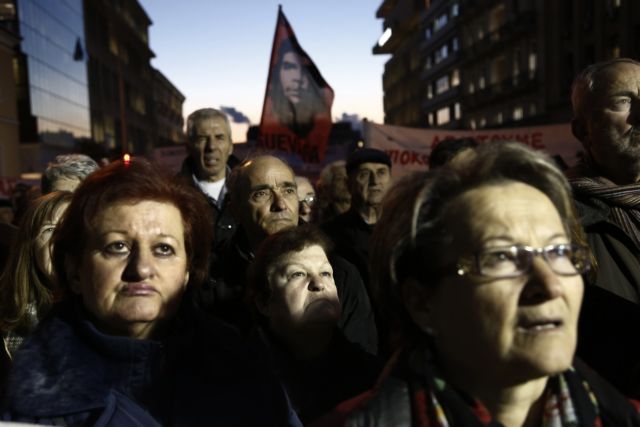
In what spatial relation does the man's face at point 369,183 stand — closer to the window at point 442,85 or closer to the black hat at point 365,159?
the black hat at point 365,159

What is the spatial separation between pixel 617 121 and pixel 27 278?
2629 mm

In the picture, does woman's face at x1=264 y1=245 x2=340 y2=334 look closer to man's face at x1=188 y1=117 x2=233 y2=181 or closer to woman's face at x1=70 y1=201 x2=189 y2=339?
woman's face at x1=70 y1=201 x2=189 y2=339

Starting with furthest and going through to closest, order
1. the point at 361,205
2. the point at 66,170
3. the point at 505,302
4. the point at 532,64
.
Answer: the point at 532,64, the point at 361,205, the point at 66,170, the point at 505,302

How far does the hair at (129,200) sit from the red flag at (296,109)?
201 inches

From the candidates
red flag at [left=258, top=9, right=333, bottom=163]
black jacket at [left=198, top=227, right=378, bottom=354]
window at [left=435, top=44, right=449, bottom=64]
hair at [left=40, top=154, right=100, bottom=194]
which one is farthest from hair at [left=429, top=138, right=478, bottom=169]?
window at [left=435, top=44, right=449, bottom=64]

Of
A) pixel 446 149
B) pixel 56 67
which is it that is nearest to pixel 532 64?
pixel 56 67

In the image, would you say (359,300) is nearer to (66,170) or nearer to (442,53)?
(66,170)

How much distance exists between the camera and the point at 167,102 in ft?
313

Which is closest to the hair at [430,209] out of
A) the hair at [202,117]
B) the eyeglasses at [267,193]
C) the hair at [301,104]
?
the eyeglasses at [267,193]

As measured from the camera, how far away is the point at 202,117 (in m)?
5.12

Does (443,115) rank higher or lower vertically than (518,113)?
higher

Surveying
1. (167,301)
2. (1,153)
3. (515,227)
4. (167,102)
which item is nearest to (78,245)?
(167,301)

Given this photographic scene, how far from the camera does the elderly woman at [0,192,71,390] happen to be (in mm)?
2939

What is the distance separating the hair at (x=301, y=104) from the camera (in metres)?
7.62
